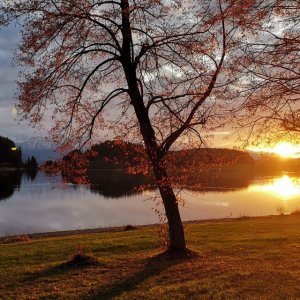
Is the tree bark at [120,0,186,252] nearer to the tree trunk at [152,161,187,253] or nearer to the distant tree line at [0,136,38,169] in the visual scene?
the tree trunk at [152,161,187,253]

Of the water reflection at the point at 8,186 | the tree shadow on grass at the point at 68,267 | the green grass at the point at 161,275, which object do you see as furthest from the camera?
the water reflection at the point at 8,186

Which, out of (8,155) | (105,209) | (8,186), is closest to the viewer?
(105,209)

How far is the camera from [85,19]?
545 inches

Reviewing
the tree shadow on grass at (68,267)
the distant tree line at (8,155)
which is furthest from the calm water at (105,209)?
the distant tree line at (8,155)

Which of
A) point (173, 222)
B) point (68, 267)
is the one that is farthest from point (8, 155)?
point (68, 267)

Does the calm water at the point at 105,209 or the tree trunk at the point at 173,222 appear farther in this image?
the calm water at the point at 105,209

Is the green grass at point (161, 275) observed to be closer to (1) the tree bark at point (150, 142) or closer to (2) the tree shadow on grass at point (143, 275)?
(2) the tree shadow on grass at point (143, 275)

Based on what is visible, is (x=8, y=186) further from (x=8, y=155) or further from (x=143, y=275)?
(x=143, y=275)

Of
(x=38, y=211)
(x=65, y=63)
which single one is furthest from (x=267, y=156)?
(x=38, y=211)

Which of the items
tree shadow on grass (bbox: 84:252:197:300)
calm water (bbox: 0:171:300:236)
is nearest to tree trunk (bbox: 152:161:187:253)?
tree shadow on grass (bbox: 84:252:197:300)

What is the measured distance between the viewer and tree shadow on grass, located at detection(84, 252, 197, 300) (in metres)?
10.0

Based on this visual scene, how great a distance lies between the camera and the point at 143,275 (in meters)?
11.8

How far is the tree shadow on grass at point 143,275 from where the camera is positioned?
10.0 metres

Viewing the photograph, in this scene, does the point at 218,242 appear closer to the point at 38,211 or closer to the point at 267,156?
the point at 267,156
